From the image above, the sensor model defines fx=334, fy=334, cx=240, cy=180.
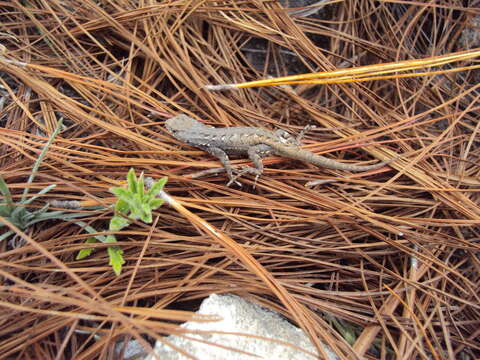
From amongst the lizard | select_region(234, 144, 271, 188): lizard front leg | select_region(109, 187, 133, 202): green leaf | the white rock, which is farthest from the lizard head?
the white rock

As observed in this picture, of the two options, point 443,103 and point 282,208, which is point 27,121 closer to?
point 282,208

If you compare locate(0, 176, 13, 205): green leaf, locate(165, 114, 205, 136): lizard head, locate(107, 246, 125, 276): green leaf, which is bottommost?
locate(107, 246, 125, 276): green leaf

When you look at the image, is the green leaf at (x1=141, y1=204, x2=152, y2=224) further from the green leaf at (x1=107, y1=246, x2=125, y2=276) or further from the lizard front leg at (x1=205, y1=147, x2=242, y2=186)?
the lizard front leg at (x1=205, y1=147, x2=242, y2=186)

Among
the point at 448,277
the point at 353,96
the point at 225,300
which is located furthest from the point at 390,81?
the point at 225,300

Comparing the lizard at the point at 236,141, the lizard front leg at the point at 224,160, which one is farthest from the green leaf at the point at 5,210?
the lizard front leg at the point at 224,160

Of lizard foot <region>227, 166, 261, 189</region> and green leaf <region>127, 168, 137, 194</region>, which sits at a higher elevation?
green leaf <region>127, 168, 137, 194</region>

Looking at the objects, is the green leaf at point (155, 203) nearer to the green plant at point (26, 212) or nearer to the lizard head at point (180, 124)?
the green plant at point (26, 212)

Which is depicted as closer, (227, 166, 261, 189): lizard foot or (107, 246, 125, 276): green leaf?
(107, 246, 125, 276): green leaf
